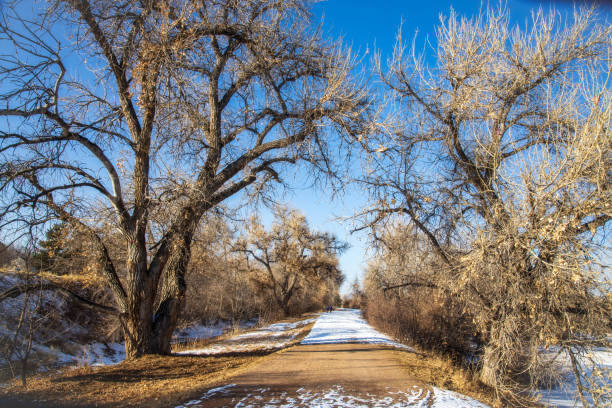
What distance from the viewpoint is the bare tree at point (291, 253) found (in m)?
35.3

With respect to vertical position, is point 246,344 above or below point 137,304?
below

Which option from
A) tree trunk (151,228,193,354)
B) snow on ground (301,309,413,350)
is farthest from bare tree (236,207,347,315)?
tree trunk (151,228,193,354)

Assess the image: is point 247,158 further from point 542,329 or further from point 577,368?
point 577,368

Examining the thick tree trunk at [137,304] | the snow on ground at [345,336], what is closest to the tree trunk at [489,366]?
the snow on ground at [345,336]

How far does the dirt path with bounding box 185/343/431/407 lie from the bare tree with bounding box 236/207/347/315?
25483 millimetres

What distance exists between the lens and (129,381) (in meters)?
6.42

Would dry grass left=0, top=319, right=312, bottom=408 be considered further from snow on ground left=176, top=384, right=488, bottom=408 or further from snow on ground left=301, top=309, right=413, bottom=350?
snow on ground left=301, top=309, right=413, bottom=350

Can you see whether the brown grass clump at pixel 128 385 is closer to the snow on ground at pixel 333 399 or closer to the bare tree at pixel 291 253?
the snow on ground at pixel 333 399

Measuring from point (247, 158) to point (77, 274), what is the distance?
5.84 meters

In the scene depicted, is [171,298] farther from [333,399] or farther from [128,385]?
[333,399]

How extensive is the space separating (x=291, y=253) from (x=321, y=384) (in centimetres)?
A: 3020

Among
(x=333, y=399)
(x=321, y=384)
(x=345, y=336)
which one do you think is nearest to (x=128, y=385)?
(x=321, y=384)

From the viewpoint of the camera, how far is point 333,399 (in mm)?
5707

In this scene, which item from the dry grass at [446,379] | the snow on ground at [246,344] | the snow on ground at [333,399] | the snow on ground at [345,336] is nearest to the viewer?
the snow on ground at [333,399]
